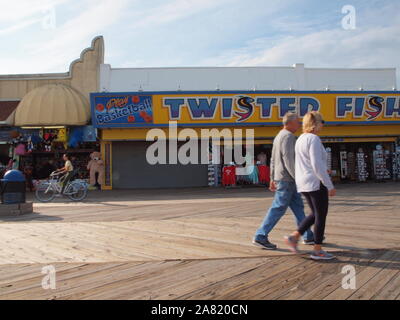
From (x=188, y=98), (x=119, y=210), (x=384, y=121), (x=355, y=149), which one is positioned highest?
(x=188, y=98)

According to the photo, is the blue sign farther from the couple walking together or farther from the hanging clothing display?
the couple walking together

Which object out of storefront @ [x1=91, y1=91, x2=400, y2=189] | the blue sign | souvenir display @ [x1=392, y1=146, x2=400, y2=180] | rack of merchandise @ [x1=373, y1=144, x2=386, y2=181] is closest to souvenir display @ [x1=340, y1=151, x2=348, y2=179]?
storefront @ [x1=91, y1=91, x2=400, y2=189]

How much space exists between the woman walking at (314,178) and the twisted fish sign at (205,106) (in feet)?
40.6

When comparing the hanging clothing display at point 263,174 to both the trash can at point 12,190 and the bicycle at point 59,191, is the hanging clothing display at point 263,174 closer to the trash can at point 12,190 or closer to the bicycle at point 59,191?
Answer: the bicycle at point 59,191

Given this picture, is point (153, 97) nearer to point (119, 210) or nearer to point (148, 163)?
point (148, 163)

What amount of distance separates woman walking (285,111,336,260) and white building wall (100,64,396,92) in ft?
52.9

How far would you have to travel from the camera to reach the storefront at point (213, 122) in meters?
16.6

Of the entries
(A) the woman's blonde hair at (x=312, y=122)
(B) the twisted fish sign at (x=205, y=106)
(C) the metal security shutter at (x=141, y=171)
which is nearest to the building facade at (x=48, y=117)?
(C) the metal security shutter at (x=141, y=171)

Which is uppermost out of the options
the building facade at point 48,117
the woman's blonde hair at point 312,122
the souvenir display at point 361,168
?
the building facade at point 48,117

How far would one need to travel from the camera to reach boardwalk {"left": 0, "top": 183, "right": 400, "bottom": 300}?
352cm

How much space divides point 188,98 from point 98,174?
587 centimetres

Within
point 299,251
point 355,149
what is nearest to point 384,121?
point 355,149
